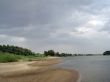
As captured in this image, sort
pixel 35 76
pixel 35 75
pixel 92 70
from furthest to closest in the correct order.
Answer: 1. pixel 92 70
2. pixel 35 75
3. pixel 35 76

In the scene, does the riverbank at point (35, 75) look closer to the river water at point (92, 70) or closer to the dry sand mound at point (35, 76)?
the dry sand mound at point (35, 76)

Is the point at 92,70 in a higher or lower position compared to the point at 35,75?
higher

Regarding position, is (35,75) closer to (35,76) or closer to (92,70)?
(35,76)

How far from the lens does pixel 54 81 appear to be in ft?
73.0

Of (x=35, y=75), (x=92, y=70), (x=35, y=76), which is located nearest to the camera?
(x=35, y=76)

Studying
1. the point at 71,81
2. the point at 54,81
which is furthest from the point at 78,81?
the point at 54,81

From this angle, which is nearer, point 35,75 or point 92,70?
point 35,75

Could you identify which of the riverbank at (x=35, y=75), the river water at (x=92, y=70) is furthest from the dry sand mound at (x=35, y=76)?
the river water at (x=92, y=70)

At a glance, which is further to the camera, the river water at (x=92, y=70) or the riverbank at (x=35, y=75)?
the river water at (x=92, y=70)

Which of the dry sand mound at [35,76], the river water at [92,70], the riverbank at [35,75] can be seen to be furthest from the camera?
the river water at [92,70]

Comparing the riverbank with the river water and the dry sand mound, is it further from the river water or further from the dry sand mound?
the river water

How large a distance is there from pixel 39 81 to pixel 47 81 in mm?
1005

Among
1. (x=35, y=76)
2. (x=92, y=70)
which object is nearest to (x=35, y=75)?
(x=35, y=76)

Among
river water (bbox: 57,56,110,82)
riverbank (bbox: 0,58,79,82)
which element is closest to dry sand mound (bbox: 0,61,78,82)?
riverbank (bbox: 0,58,79,82)
